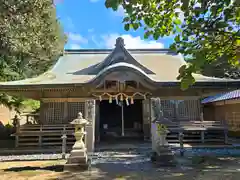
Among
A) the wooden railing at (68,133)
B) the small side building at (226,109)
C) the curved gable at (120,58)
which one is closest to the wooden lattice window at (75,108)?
the wooden railing at (68,133)

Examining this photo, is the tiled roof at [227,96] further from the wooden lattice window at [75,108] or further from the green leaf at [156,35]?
the green leaf at [156,35]

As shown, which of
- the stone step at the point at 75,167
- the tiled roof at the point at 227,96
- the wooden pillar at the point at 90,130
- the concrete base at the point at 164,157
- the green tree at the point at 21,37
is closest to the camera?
the stone step at the point at 75,167

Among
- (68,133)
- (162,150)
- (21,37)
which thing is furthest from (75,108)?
(162,150)

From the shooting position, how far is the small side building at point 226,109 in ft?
50.5

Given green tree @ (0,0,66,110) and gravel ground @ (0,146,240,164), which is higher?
green tree @ (0,0,66,110)

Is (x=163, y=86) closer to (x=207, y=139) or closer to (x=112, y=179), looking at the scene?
(x=207, y=139)

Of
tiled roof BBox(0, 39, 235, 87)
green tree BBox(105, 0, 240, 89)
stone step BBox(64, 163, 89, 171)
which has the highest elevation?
tiled roof BBox(0, 39, 235, 87)

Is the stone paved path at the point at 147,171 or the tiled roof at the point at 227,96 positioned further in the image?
the tiled roof at the point at 227,96

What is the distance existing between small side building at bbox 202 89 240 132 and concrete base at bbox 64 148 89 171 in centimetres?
942

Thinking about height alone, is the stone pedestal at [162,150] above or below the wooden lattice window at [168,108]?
below

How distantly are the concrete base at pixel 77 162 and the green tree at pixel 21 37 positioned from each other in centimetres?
531

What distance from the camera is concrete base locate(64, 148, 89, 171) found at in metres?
6.34

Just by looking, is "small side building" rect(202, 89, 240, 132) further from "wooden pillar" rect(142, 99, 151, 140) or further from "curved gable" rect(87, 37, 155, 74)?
"curved gable" rect(87, 37, 155, 74)

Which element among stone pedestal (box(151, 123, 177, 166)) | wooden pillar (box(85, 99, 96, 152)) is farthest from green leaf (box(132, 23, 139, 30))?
wooden pillar (box(85, 99, 96, 152))
